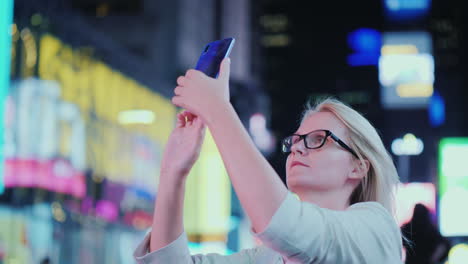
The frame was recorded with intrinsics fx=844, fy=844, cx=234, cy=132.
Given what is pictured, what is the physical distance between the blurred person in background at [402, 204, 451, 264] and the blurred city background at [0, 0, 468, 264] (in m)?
0.04

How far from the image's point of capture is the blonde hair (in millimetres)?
2592

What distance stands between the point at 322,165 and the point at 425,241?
4528 millimetres

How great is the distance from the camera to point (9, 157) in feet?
42.5

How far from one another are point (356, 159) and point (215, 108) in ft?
2.15

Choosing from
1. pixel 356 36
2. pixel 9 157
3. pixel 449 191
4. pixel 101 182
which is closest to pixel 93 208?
pixel 101 182

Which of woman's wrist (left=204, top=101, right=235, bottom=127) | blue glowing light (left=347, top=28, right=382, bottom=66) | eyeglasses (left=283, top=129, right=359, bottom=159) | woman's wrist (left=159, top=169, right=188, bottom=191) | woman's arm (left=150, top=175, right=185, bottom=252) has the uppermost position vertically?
woman's wrist (left=204, top=101, right=235, bottom=127)

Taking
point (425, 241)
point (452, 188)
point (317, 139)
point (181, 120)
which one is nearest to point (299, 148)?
point (317, 139)

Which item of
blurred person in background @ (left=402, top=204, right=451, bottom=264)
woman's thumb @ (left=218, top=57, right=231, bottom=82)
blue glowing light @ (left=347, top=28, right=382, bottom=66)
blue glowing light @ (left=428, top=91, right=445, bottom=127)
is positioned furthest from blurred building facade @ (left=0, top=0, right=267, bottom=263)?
blue glowing light @ (left=347, top=28, right=382, bottom=66)

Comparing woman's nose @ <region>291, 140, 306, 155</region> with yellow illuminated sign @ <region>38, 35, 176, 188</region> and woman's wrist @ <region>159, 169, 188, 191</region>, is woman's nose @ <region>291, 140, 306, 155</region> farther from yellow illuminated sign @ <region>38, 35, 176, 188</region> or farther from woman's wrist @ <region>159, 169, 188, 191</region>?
yellow illuminated sign @ <region>38, 35, 176, 188</region>

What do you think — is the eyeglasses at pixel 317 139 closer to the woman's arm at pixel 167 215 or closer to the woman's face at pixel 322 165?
the woman's face at pixel 322 165

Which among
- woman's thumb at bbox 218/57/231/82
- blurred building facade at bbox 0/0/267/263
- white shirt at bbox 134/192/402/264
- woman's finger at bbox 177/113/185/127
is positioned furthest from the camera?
blurred building facade at bbox 0/0/267/263

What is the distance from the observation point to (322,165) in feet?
8.28

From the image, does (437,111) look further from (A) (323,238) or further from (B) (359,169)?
(A) (323,238)

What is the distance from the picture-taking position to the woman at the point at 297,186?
1.99 m
